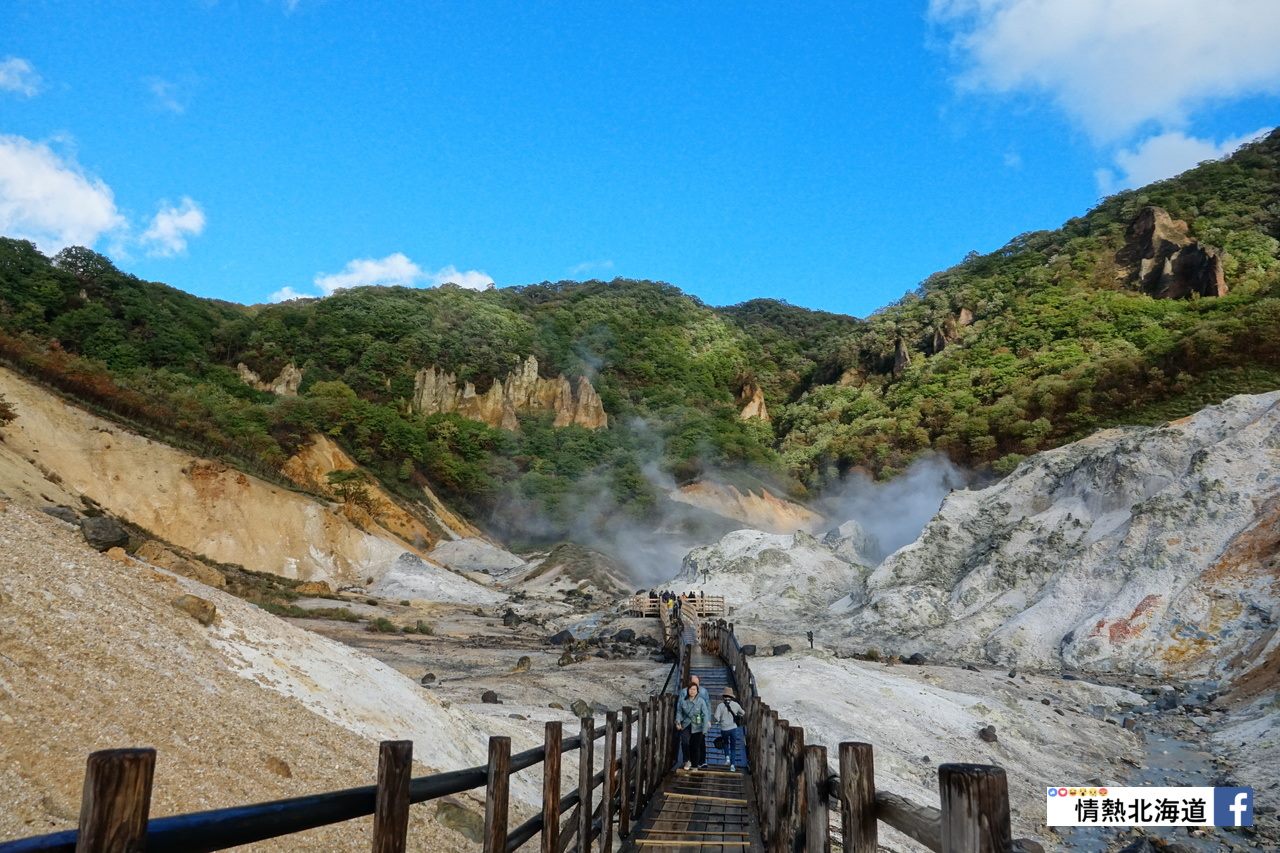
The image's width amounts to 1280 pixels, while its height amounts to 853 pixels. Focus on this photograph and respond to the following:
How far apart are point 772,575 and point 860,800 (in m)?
39.8

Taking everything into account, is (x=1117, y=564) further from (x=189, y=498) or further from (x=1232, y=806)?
(x=189, y=498)

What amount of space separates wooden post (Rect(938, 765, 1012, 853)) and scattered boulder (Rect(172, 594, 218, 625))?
30.7ft

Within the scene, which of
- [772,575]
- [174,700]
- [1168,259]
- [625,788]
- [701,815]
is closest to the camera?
[174,700]

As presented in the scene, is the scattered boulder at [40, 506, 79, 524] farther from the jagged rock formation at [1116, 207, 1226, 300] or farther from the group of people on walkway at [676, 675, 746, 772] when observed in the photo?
the jagged rock formation at [1116, 207, 1226, 300]

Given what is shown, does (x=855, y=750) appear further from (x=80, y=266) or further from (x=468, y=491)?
(x=80, y=266)

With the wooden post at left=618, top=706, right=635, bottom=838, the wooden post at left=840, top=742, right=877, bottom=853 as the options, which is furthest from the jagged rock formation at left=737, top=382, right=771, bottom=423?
the wooden post at left=840, top=742, right=877, bottom=853

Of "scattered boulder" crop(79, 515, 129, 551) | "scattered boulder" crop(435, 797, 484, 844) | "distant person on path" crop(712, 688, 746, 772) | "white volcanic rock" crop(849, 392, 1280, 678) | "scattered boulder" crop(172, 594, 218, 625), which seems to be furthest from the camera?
"white volcanic rock" crop(849, 392, 1280, 678)

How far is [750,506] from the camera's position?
3059 inches

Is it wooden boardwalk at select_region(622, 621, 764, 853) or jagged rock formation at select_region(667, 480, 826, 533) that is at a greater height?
jagged rock formation at select_region(667, 480, 826, 533)

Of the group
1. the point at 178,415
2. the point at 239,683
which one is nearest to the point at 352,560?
the point at 178,415

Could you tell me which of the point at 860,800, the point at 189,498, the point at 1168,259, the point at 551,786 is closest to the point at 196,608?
the point at 551,786

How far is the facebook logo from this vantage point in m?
10.2

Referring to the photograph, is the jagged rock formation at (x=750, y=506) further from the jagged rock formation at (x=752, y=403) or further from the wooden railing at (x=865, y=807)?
the wooden railing at (x=865, y=807)

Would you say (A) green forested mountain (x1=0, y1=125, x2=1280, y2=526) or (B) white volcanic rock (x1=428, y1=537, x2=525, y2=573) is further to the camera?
(B) white volcanic rock (x1=428, y1=537, x2=525, y2=573)
